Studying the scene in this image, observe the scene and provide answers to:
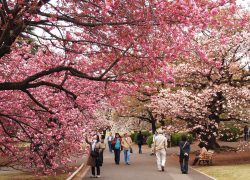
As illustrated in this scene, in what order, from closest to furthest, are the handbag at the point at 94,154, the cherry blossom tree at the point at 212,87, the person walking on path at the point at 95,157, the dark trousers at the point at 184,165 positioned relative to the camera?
1. the person walking on path at the point at 95,157
2. the handbag at the point at 94,154
3. the dark trousers at the point at 184,165
4. the cherry blossom tree at the point at 212,87

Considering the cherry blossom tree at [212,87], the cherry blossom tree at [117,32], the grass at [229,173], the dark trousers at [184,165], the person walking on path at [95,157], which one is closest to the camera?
the cherry blossom tree at [117,32]

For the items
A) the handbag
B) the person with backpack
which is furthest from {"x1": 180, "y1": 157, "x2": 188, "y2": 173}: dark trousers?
the handbag

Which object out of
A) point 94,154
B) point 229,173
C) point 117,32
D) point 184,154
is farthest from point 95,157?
point 117,32

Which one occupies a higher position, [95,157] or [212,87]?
[212,87]

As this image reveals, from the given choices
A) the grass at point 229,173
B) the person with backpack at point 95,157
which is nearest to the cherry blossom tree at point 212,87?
the grass at point 229,173

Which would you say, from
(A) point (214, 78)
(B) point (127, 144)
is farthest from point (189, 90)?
(B) point (127, 144)

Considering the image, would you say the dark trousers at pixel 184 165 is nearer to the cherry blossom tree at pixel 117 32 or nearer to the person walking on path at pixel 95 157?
the person walking on path at pixel 95 157

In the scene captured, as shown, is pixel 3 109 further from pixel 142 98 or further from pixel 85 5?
pixel 142 98

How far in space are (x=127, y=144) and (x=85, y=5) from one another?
15701 mm

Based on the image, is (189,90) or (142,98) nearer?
(189,90)

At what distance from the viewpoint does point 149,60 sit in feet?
34.4

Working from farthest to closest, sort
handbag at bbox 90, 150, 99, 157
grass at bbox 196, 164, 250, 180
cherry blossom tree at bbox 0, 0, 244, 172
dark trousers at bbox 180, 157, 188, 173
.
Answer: dark trousers at bbox 180, 157, 188, 173, handbag at bbox 90, 150, 99, 157, grass at bbox 196, 164, 250, 180, cherry blossom tree at bbox 0, 0, 244, 172

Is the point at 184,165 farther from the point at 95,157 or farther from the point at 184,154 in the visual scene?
the point at 95,157

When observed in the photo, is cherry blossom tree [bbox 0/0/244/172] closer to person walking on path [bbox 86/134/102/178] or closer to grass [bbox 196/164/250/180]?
person walking on path [bbox 86/134/102/178]
